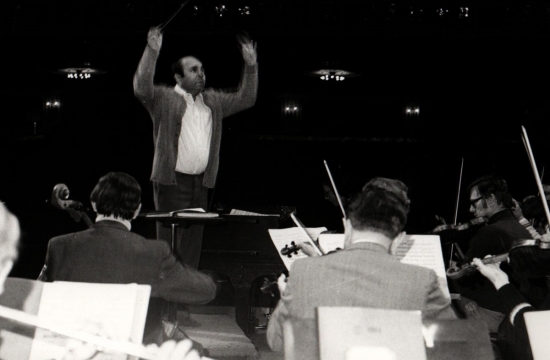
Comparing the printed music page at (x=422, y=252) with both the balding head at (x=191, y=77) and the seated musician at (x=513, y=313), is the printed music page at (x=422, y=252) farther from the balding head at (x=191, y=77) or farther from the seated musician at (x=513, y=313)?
the balding head at (x=191, y=77)

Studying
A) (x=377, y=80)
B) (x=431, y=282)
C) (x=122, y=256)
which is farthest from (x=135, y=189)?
(x=377, y=80)

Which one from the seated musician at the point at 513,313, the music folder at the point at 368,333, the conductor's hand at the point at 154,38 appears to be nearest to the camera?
the music folder at the point at 368,333

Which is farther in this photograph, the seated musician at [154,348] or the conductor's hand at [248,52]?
the conductor's hand at [248,52]

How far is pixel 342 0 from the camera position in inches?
261

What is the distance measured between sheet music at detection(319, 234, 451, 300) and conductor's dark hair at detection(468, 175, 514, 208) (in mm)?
1251

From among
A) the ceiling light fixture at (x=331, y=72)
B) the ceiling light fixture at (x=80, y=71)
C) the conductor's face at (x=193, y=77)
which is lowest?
the conductor's face at (x=193, y=77)

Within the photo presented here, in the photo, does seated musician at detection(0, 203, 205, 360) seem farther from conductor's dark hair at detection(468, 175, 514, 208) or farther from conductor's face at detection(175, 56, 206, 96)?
conductor's dark hair at detection(468, 175, 514, 208)

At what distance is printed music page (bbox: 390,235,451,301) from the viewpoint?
2.36m

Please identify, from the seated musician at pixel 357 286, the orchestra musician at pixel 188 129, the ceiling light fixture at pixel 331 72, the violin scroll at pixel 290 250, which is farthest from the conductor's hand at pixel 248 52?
the ceiling light fixture at pixel 331 72

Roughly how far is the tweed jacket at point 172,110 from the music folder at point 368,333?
69.3 inches

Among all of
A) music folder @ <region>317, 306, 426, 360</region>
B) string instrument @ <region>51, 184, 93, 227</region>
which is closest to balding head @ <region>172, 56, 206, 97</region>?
string instrument @ <region>51, 184, 93, 227</region>

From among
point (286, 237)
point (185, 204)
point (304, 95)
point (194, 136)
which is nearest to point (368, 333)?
point (286, 237)

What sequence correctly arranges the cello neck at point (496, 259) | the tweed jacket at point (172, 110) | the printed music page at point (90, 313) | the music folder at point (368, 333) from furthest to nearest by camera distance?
the tweed jacket at point (172, 110)
the cello neck at point (496, 259)
the printed music page at point (90, 313)
the music folder at point (368, 333)

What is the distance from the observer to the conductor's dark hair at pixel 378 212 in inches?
79.4
